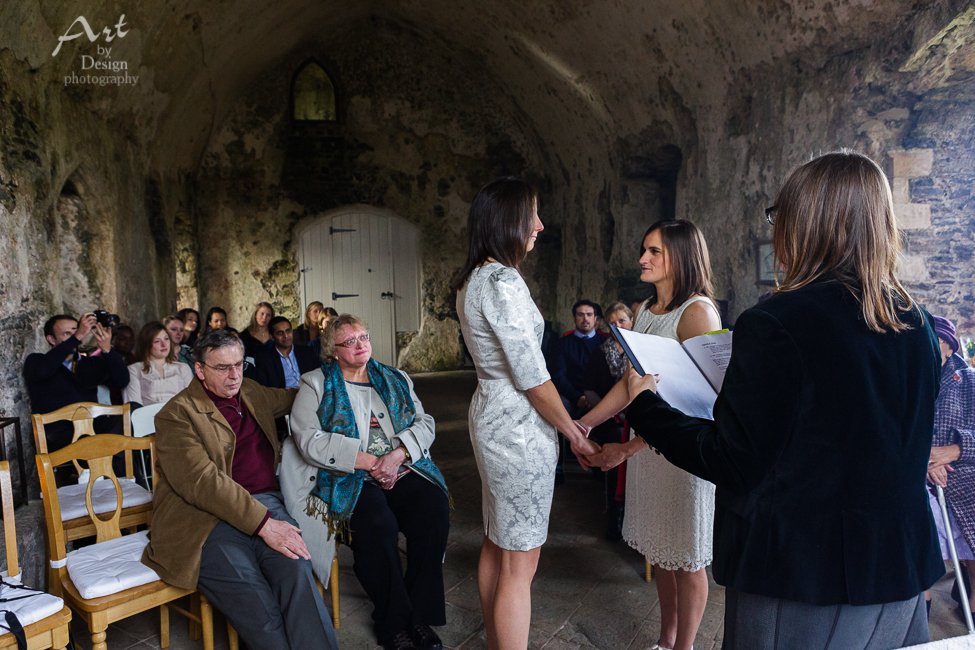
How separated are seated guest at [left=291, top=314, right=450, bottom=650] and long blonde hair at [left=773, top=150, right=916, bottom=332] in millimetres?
1888

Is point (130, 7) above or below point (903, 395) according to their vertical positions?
above

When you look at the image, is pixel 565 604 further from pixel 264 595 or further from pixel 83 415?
pixel 83 415

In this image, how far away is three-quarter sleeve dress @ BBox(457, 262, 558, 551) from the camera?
1816 millimetres

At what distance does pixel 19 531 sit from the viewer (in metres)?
2.86

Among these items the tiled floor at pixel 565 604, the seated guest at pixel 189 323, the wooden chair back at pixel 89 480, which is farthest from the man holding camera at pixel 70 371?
the tiled floor at pixel 565 604

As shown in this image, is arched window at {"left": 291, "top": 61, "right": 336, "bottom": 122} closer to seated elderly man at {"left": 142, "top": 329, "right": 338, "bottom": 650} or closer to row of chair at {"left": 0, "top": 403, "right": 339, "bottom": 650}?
row of chair at {"left": 0, "top": 403, "right": 339, "bottom": 650}

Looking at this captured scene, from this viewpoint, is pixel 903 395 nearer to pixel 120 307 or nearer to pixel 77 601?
pixel 77 601

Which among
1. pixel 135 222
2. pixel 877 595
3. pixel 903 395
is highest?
pixel 135 222

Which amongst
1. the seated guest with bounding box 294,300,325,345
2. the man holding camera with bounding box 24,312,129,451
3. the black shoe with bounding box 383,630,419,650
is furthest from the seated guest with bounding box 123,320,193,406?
the black shoe with bounding box 383,630,419,650

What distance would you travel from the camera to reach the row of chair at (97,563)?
6.53ft

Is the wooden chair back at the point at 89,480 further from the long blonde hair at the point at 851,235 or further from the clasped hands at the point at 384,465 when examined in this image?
the long blonde hair at the point at 851,235

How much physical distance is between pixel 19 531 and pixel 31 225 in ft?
7.11

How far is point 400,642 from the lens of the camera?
2.39m

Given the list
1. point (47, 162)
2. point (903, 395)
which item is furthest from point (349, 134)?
point (903, 395)
